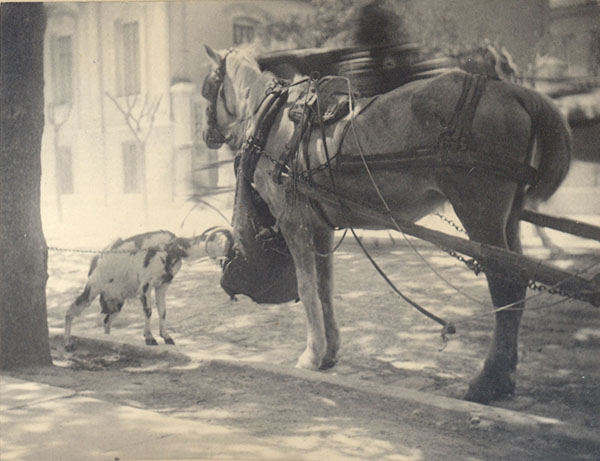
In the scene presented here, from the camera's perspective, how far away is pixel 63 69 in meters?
6.33

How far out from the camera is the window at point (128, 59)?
5969 millimetres

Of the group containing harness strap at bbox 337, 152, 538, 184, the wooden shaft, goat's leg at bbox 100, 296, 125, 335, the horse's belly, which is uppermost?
harness strap at bbox 337, 152, 538, 184

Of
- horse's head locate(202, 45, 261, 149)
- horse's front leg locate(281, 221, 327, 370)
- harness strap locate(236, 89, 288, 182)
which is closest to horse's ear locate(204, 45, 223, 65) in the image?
horse's head locate(202, 45, 261, 149)

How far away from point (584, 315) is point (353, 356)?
4.89 feet

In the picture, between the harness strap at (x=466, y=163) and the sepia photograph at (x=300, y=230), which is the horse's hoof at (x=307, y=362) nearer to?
the sepia photograph at (x=300, y=230)

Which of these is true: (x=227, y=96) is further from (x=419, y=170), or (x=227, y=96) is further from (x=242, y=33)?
Result: (x=419, y=170)

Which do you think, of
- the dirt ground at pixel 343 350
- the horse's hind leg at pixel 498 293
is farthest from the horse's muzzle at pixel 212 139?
the horse's hind leg at pixel 498 293

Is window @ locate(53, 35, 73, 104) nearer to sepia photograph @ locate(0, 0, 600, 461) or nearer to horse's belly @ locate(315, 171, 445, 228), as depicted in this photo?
sepia photograph @ locate(0, 0, 600, 461)

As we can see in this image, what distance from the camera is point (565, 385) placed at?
4.48 m

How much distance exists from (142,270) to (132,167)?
2.58 ft

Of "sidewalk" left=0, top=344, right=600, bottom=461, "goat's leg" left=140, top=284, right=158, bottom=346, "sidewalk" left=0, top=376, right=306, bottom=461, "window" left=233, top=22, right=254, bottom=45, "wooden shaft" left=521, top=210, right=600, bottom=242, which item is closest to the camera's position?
"wooden shaft" left=521, top=210, right=600, bottom=242

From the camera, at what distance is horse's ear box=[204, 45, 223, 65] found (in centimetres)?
566

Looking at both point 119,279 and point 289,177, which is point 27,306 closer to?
point 119,279

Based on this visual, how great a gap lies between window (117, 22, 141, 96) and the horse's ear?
61 cm
